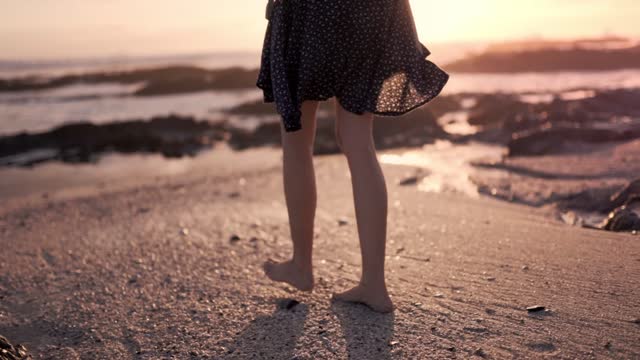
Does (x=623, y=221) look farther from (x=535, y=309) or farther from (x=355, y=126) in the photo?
(x=355, y=126)

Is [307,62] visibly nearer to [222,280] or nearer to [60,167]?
[222,280]

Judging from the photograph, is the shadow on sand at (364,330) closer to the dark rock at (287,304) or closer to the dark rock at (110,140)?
the dark rock at (287,304)

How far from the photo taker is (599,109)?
396 inches

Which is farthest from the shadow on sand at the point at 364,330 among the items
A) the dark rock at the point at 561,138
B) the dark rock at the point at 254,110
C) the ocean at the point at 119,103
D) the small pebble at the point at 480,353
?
the dark rock at the point at 254,110

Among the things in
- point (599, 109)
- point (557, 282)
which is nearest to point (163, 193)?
point (557, 282)

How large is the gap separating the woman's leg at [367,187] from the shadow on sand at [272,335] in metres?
0.32

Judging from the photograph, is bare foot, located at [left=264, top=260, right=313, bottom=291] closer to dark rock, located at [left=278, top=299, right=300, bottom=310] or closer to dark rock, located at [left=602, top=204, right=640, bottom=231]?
dark rock, located at [left=278, top=299, right=300, bottom=310]

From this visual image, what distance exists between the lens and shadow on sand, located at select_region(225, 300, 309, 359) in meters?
2.10

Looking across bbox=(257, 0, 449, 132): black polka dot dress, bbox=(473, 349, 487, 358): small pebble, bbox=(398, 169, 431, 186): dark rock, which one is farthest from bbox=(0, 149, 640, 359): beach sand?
bbox=(257, 0, 449, 132): black polka dot dress

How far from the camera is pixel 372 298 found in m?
2.37

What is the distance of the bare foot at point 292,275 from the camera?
257 cm

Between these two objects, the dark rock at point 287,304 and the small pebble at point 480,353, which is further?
the dark rock at point 287,304

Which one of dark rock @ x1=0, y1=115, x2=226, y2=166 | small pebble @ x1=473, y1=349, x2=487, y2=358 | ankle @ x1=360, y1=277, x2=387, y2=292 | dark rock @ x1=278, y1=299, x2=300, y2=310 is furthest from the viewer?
dark rock @ x1=0, y1=115, x2=226, y2=166

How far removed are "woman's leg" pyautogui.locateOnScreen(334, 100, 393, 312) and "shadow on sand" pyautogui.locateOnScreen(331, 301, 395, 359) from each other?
6cm
